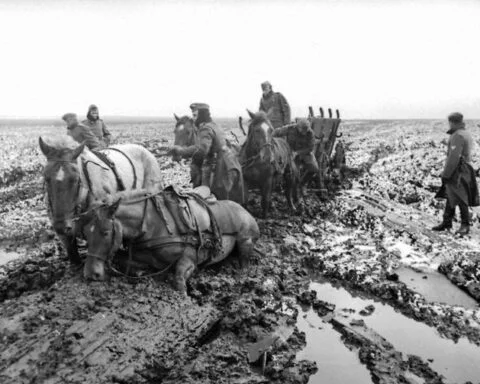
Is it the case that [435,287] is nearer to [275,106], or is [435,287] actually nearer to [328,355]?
[328,355]

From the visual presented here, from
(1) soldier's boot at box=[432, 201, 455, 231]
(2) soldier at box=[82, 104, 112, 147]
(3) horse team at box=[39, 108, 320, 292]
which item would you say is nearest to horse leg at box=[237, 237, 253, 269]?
(3) horse team at box=[39, 108, 320, 292]

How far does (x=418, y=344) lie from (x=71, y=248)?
4.25m

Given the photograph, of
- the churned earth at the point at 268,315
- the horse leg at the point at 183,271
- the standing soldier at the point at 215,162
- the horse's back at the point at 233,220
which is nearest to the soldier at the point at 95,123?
the churned earth at the point at 268,315

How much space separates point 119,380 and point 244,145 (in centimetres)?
604

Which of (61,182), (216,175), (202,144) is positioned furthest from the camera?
(216,175)

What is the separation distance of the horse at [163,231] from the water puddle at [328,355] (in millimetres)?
1414

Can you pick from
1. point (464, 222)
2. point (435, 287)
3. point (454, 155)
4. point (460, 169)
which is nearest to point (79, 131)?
point (435, 287)

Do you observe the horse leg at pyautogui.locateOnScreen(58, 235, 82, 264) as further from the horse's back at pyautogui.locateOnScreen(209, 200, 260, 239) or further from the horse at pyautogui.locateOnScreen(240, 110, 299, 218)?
the horse at pyautogui.locateOnScreen(240, 110, 299, 218)

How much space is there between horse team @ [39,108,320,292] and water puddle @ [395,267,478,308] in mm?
2386

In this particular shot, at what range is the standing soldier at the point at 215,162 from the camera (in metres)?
7.10

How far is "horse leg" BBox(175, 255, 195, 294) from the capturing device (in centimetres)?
471

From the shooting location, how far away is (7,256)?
7.14 m

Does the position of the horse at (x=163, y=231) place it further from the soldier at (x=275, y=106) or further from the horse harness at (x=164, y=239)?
the soldier at (x=275, y=106)

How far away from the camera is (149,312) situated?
421 cm
